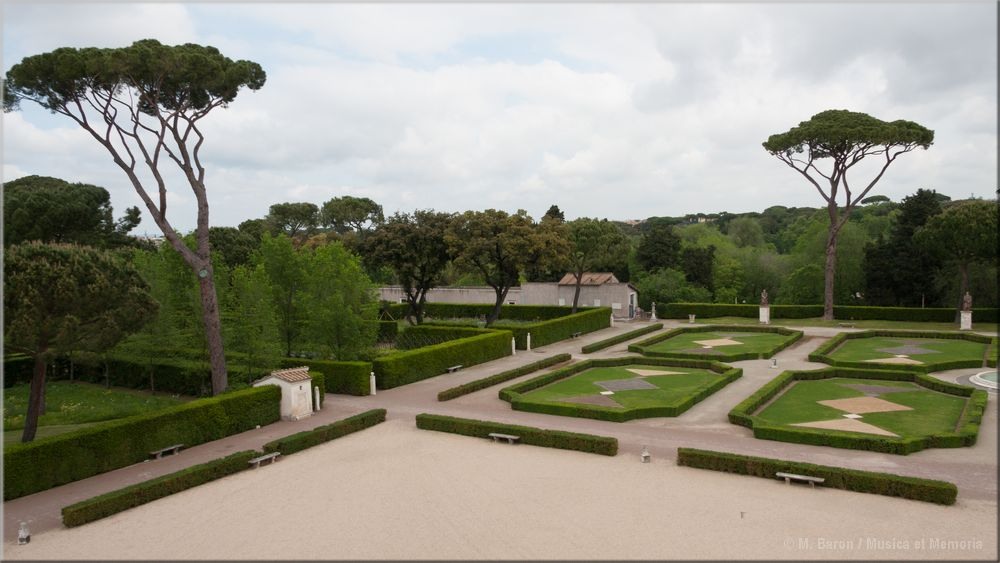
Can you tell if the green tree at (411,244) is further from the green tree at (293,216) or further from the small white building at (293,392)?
the green tree at (293,216)

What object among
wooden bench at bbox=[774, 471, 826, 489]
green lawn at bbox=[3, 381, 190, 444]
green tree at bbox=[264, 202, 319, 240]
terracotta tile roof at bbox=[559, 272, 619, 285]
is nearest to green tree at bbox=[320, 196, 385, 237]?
green tree at bbox=[264, 202, 319, 240]

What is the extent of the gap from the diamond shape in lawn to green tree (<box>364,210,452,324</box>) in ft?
50.3

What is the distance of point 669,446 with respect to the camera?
683 inches

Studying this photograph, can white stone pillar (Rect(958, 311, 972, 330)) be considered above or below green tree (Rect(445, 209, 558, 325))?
below

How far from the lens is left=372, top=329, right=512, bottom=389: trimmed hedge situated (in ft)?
83.9

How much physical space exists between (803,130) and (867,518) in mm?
35949

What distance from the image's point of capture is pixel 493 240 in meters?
36.5

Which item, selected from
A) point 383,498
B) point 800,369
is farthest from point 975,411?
point 383,498

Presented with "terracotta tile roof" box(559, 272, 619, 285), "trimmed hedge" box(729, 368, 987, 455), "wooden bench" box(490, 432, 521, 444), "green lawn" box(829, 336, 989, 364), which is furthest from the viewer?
"terracotta tile roof" box(559, 272, 619, 285)

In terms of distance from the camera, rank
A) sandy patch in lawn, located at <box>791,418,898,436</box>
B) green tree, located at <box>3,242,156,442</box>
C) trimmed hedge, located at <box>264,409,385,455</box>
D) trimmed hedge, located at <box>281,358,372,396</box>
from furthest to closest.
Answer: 1. trimmed hedge, located at <box>281,358,372,396</box>
2. sandy patch in lawn, located at <box>791,418,898,436</box>
3. trimmed hedge, located at <box>264,409,385,455</box>
4. green tree, located at <box>3,242,156,442</box>

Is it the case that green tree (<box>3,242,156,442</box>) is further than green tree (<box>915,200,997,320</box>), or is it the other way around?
green tree (<box>915,200,997,320</box>)

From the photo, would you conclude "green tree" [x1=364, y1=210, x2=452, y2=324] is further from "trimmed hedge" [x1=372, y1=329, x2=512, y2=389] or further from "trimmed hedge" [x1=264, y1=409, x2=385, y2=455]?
"trimmed hedge" [x1=264, y1=409, x2=385, y2=455]

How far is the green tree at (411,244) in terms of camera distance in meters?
37.5

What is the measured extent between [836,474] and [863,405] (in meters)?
8.83
